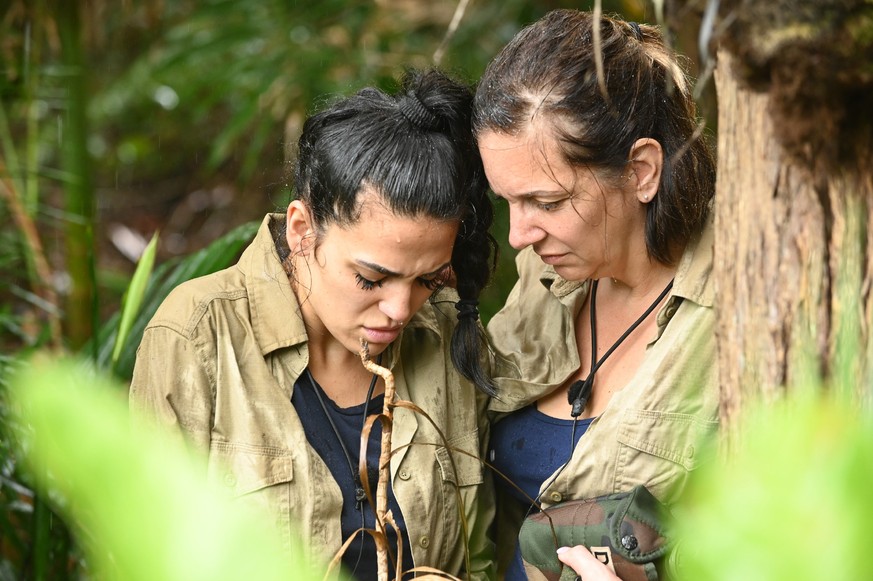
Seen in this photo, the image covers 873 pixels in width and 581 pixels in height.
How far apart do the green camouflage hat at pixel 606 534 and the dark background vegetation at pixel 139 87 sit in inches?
30.8

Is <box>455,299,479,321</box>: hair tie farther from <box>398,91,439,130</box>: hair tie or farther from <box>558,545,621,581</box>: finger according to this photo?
<box>558,545,621,581</box>: finger

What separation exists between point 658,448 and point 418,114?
0.74 m

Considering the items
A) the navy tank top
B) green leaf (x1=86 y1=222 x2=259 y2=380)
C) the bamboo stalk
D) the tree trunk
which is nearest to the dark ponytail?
the navy tank top

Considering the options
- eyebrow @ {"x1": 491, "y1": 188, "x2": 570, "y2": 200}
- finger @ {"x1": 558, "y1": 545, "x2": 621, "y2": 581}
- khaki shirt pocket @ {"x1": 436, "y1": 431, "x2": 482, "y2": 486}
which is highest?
eyebrow @ {"x1": 491, "y1": 188, "x2": 570, "y2": 200}

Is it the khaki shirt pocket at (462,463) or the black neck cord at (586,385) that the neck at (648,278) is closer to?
the black neck cord at (586,385)

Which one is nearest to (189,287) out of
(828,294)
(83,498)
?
(828,294)

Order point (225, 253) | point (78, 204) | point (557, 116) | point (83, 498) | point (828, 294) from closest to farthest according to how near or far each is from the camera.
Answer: point (83, 498), point (828, 294), point (557, 116), point (225, 253), point (78, 204)

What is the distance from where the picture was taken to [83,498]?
319mm

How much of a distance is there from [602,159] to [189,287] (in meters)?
0.79

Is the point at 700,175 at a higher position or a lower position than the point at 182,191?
lower

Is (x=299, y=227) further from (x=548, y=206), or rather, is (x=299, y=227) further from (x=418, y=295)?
(x=548, y=206)

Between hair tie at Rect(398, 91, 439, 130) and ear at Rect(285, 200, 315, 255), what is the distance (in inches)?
10.1

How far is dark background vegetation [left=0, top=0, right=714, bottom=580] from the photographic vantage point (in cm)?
227

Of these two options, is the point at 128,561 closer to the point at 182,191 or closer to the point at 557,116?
the point at 557,116
